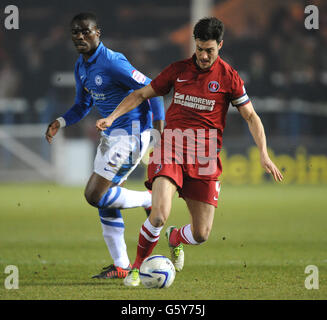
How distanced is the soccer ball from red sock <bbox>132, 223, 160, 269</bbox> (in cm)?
19

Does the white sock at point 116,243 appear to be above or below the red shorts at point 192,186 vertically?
below

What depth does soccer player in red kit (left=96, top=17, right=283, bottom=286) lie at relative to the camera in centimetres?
559

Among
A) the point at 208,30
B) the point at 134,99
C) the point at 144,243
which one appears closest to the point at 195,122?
the point at 134,99

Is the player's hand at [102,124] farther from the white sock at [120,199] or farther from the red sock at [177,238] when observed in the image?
the red sock at [177,238]

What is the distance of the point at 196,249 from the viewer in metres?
8.09

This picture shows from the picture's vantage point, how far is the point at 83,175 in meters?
17.0

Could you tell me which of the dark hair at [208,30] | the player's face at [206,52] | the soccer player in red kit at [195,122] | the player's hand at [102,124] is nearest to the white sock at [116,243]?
the soccer player in red kit at [195,122]

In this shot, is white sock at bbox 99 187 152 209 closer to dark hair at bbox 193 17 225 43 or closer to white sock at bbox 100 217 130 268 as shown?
white sock at bbox 100 217 130 268

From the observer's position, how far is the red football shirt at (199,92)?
5699mm

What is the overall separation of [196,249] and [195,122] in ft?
8.70

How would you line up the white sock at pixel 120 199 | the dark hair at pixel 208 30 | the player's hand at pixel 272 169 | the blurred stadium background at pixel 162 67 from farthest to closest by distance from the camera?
1. the blurred stadium background at pixel 162 67
2. the white sock at pixel 120 199
3. the dark hair at pixel 208 30
4. the player's hand at pixel 272 169

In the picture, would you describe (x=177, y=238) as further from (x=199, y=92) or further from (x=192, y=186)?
(x=199, y=92)

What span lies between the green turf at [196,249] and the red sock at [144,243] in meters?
0.27

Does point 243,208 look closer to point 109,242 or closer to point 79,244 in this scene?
point 79,244
